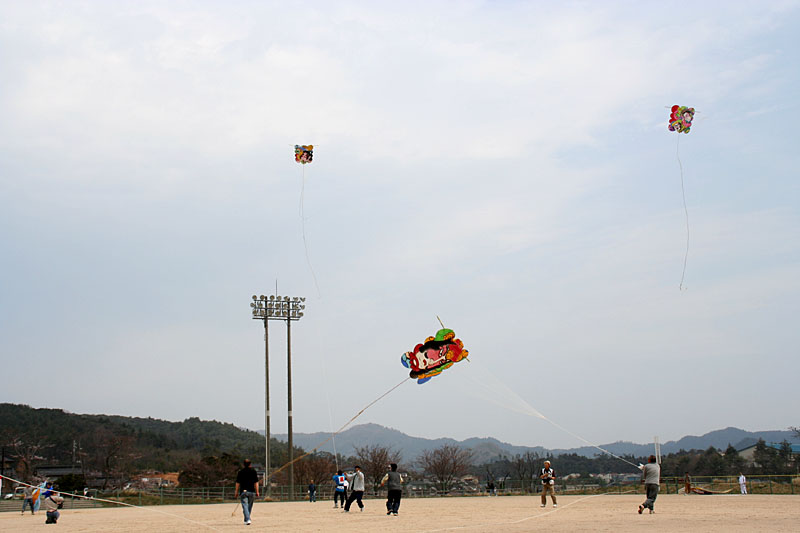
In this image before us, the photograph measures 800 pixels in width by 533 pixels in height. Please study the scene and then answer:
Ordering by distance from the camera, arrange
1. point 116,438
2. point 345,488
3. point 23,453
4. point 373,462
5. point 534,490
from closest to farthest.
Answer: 1. point 345,488
2. point 534,490
3. point 373,462
4. point 116,438
5. point 23,453

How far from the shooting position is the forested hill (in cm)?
8319

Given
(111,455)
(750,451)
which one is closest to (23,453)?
(111,455)

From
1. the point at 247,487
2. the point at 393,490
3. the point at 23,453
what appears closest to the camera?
the point at 247,487

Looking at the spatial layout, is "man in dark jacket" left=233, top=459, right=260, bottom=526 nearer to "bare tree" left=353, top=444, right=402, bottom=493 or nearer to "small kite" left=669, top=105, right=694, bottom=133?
"small kite" left=669, top=105, right=694, bottom=133

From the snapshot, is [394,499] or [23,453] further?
[23,453]

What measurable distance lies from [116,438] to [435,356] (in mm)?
62953

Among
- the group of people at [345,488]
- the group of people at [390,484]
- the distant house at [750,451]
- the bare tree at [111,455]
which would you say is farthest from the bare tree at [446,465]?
the group of people at [390,484]

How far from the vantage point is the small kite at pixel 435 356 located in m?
23.0

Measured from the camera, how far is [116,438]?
7562 centimetres

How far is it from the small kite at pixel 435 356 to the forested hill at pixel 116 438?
2366 inches

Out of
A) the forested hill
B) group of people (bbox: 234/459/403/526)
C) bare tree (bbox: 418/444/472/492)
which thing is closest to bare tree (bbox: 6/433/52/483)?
the forested hill

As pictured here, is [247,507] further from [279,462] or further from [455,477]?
[279,462]

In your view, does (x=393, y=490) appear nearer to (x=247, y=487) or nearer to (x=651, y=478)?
(x=247, y=487)

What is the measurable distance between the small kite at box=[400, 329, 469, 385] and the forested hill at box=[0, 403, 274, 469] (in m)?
60.1
